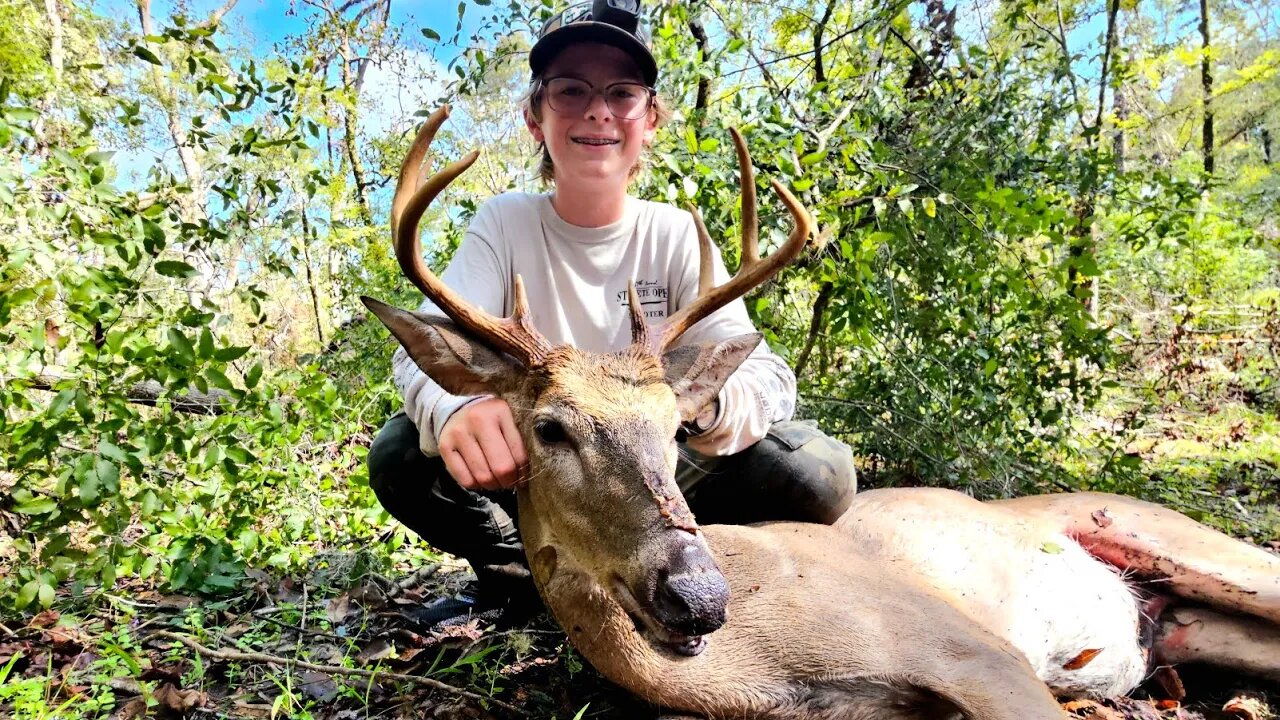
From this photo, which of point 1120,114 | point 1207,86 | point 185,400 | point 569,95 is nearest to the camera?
point 569,95

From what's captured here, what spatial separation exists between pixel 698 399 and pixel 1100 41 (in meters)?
4.50

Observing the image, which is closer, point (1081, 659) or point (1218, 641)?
point (1081, 659)

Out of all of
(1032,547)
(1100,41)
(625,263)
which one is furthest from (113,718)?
(1100,41)

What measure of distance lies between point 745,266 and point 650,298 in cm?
61

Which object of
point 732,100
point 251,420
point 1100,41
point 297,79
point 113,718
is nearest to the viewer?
point 113,718

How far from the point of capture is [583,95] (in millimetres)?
3152

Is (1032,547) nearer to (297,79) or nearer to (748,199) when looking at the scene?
(748,199)

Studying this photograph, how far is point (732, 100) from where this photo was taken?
484 centimetres

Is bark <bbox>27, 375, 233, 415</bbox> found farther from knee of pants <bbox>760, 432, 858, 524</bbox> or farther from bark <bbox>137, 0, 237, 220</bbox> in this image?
knee of pants <bbox>760, 432, 858, 524</bbox>

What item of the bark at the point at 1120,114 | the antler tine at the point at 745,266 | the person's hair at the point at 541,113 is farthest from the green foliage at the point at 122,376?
the bark at the point at 1120,114

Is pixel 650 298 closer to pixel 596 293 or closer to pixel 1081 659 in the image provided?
pixel 596 293

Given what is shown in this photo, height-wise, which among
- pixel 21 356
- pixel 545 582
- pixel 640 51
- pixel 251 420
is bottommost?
pixel 545 582

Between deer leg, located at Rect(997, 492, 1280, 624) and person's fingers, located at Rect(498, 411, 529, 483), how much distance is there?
2.45 metres

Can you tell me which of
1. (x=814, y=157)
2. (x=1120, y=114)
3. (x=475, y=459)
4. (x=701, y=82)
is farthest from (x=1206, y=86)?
(x=475, y=459)
